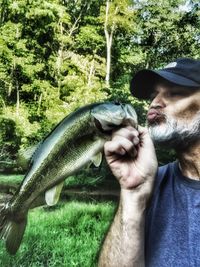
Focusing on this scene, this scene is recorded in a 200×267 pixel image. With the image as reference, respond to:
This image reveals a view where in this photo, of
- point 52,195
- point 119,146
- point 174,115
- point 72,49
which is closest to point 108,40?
point 72,49

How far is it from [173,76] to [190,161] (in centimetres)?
37

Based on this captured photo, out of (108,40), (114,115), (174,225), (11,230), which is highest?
(114,115)

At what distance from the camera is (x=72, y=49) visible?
2388cm

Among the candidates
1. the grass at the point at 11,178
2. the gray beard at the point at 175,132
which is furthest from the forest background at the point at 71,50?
the gray beard at the point at 175,132

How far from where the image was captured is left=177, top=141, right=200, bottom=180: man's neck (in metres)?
1.87

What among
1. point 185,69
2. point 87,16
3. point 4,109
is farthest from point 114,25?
point 185,69

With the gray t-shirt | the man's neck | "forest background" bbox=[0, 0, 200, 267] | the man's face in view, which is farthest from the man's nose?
"forest background" bbox=[0, 0, 200, 267]

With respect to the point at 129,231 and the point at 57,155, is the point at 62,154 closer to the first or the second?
the point at 57,155

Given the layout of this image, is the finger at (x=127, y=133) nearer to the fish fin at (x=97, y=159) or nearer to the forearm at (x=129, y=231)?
the fish fin at (x=97, y=159)

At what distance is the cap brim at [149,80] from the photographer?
2039 mm

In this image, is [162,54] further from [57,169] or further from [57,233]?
[57,169]

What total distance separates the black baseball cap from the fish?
632 mm

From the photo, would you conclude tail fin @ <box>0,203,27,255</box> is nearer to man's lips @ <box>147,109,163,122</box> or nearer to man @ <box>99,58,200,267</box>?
man @ <box>99,58,200,267</box>

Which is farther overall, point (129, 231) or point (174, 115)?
point (174, 115)
